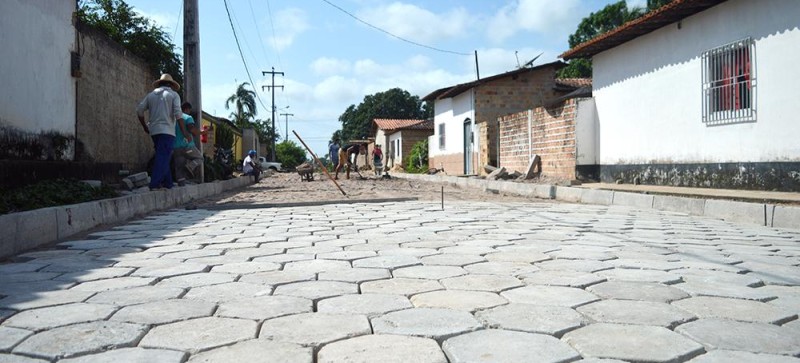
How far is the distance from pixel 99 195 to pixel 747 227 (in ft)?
22.8

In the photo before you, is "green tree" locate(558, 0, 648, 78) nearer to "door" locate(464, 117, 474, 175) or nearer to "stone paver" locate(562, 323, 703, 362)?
"door" locate(464, 117, 474, 175)

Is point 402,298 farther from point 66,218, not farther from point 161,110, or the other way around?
point 161,110

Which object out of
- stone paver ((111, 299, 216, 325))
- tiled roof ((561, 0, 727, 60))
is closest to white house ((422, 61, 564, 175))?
tiled roof ((561, 0, 727, 60))

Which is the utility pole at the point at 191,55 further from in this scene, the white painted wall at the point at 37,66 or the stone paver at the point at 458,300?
the stone paver at the point at 458,300

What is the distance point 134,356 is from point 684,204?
745cm

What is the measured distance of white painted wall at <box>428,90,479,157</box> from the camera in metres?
21.4

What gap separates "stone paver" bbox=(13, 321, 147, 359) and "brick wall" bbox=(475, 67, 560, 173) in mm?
18868

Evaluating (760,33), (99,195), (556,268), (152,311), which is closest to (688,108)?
(760,33)

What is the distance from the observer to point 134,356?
1844 millimetres

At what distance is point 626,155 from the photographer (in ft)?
40.1

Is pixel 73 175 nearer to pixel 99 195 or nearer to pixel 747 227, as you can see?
pixel 99 195

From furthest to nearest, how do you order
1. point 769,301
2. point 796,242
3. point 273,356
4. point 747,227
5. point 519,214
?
point 519,214, point 747,227, point 796,242, point 769,301, point 273,356

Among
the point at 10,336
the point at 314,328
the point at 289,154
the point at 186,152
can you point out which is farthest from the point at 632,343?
the point at 289,154

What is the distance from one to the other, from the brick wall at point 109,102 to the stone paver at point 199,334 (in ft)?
22.8
